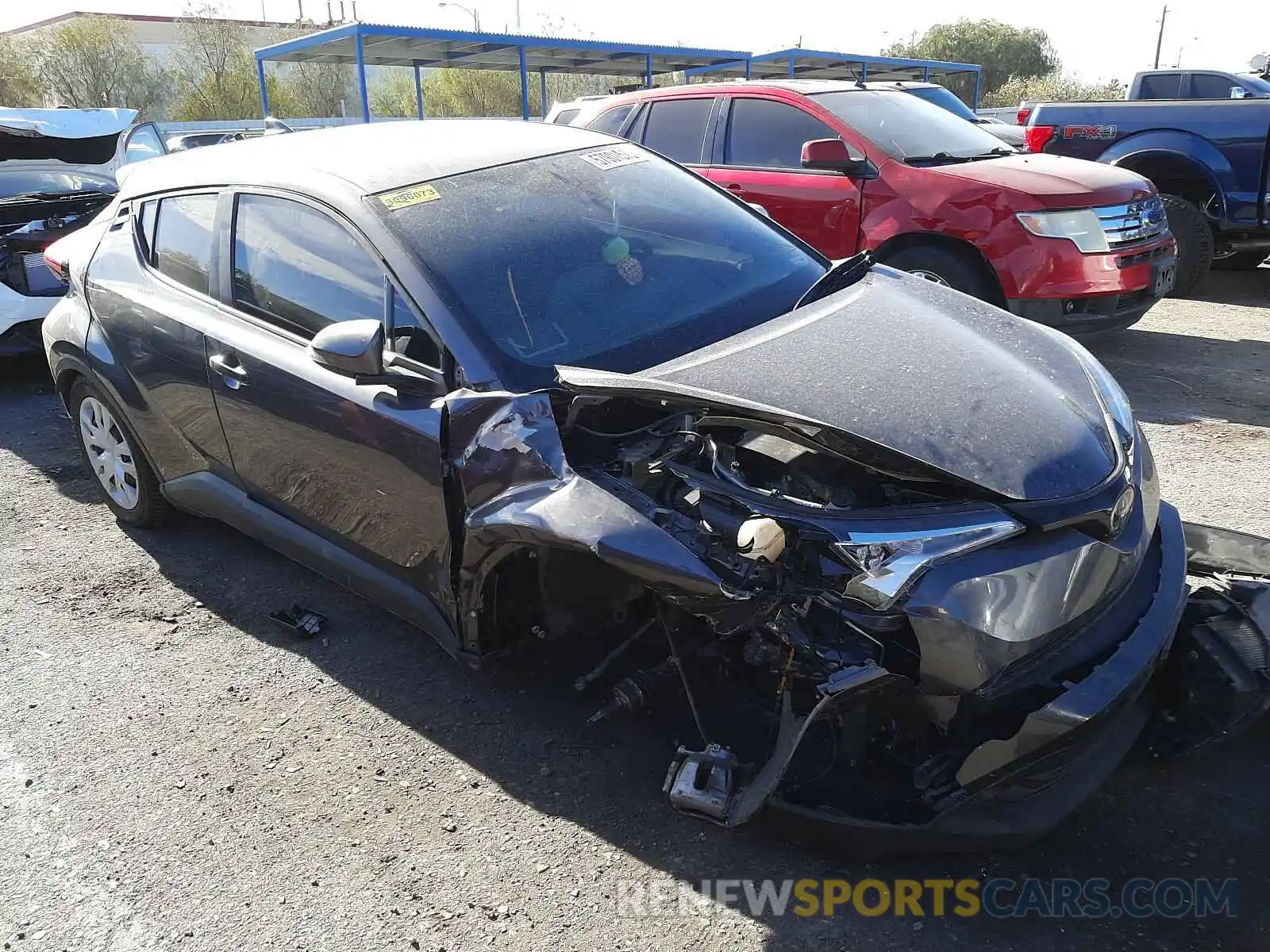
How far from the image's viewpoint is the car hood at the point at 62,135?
740 cm

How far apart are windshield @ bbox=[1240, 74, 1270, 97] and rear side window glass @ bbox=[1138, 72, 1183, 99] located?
32.8 inches

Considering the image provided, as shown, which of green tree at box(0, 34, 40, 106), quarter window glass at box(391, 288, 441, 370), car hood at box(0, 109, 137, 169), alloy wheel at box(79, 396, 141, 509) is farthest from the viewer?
green tree at box(0, 34, 40, 106)

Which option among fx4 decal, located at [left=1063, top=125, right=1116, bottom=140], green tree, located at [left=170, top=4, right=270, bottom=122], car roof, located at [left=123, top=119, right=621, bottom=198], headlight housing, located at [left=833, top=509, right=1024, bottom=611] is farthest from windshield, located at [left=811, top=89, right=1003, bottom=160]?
green tree, located at [left=170, top=4, right=270, bottom=122]

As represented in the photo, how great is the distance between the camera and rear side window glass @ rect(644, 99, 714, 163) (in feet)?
23.2

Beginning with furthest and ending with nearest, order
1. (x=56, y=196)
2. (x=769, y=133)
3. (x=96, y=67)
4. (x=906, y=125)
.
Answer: (x=96, y=67)
(x=56, y=196)
(x=769, y=133)
(x=906, y=125)

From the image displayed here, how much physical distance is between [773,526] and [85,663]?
2758 mm

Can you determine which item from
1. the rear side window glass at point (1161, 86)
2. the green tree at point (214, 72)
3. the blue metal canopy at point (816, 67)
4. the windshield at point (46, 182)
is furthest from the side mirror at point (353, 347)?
the green tree at point (214, 72)

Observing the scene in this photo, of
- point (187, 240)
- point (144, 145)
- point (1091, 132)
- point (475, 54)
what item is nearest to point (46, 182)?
point (144, 145)

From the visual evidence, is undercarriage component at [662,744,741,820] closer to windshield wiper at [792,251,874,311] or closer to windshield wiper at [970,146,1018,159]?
windshield wiper at [792,251,874,311]

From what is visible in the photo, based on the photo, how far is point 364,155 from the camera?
10.8 ft

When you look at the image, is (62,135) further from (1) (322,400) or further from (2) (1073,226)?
(2) (1073,226)

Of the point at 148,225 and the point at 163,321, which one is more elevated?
the point at 148,225

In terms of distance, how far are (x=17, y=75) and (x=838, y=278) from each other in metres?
43.7

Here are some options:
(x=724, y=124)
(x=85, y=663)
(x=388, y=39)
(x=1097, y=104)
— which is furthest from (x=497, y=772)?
(x=388, y=39)
